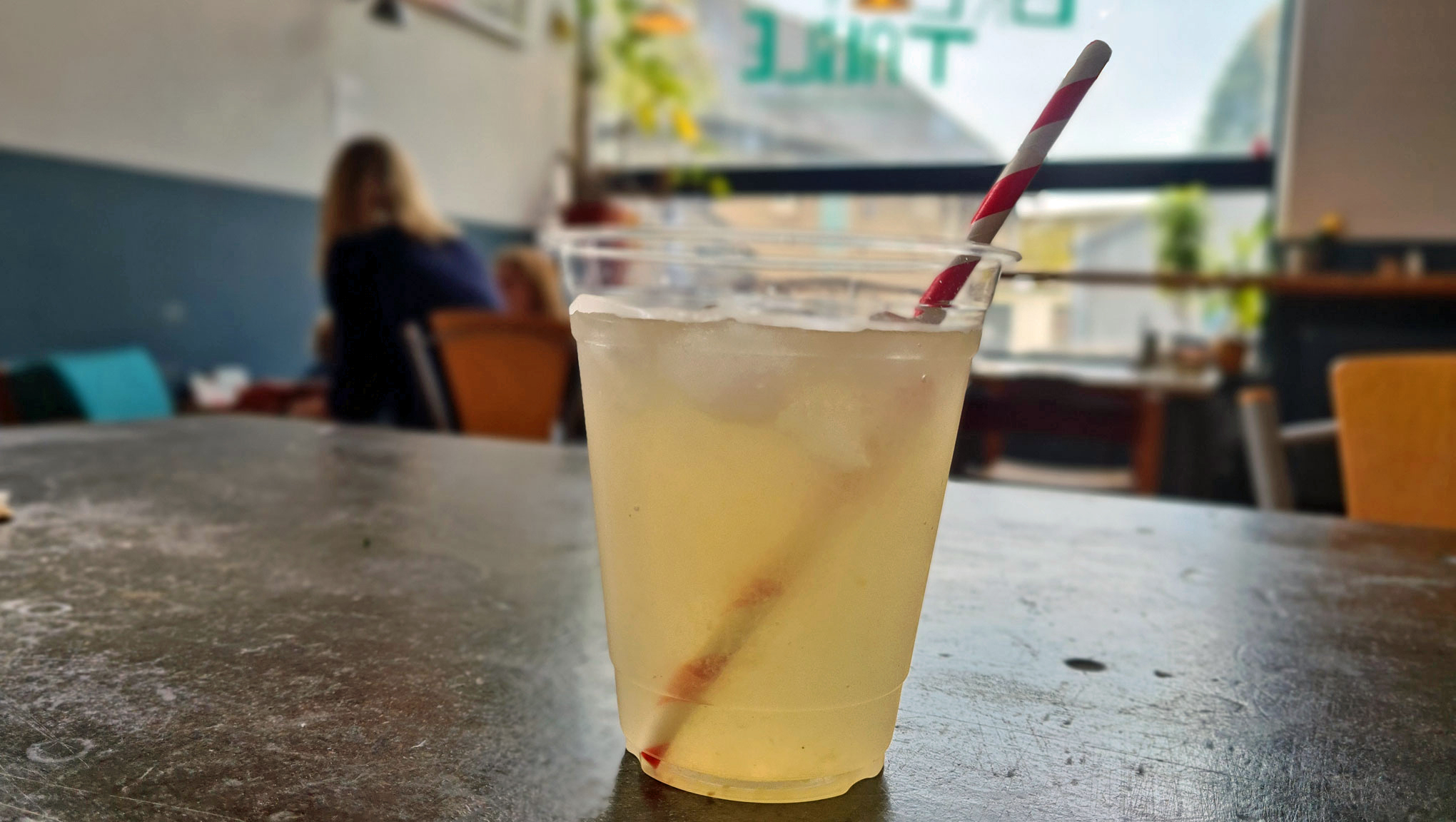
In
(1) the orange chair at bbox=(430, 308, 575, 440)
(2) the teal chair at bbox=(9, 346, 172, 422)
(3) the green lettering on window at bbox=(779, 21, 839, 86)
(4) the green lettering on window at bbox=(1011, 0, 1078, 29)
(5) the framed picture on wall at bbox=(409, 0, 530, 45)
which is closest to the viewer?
(1) the orange chair at bbox=(430, 308, 575, 440)

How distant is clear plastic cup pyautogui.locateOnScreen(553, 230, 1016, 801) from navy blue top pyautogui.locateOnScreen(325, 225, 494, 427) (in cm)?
245

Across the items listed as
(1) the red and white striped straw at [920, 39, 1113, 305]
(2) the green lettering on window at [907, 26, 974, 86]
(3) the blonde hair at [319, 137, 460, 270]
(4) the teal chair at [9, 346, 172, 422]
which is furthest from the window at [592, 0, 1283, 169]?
(1) the red and white striped straw at [920, 39, 1113, 305]

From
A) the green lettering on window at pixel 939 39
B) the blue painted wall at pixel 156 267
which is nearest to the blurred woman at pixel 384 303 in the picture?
the blue painted wall at pixel 156 267

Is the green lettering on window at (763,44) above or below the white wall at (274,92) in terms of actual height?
above

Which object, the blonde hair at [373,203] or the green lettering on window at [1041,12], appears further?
the green lettering on window at [1041,12]

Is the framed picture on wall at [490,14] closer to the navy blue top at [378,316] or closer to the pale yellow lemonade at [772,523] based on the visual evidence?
the navy blue top at [378,316]

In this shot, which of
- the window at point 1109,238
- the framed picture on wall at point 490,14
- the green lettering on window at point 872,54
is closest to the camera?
the window at point 1109,238

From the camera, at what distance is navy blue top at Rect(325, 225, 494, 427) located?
2721 mm

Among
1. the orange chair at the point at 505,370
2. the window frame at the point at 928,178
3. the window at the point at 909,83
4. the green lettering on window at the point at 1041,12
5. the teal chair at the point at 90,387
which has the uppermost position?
the green lettering on window at the point at 1041,12

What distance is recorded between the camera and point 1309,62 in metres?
4.80

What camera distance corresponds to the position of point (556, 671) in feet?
1.49

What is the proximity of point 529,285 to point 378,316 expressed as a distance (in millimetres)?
910

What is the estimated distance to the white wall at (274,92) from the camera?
3.42 metres

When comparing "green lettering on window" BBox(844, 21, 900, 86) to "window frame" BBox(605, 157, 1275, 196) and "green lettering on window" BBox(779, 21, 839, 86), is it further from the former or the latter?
"window frame" BBox(605, 157, 1275, 196)
